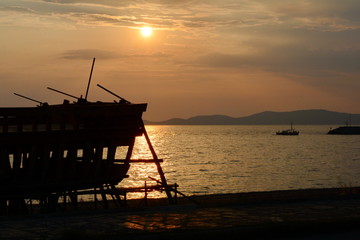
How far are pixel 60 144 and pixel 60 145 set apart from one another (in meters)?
0.04

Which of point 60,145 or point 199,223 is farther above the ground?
point 60,145

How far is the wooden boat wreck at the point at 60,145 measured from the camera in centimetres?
1939

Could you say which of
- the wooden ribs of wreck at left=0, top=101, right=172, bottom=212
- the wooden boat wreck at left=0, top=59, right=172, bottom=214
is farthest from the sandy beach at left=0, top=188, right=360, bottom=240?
the wooden ribs of wreck at left=0, top=101, right=172, bottom=212

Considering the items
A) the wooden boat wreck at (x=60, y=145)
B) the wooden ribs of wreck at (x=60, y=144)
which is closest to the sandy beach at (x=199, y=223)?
the wooden boat wreck at (x=60, y=145)

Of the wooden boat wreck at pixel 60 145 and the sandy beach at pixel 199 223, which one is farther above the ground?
the wooden boat wreck at pixel 60 145

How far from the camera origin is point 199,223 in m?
14.4

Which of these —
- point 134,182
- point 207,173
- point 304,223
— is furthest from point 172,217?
point 207,173

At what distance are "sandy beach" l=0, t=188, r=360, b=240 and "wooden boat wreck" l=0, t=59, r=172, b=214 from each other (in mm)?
3373

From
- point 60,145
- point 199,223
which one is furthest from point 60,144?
point 199,223

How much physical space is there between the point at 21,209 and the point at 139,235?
34.2ft

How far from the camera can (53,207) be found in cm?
2159

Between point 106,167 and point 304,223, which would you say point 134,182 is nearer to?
point 106,167

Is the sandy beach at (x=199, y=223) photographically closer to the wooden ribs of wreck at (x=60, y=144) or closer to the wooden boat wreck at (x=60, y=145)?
the wooden boat wreck at (x=60, y=145)

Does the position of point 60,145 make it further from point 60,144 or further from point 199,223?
point 199,223
